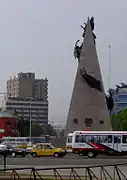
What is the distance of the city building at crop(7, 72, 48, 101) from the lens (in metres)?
179

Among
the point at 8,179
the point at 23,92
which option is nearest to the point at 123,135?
the point at 8,179

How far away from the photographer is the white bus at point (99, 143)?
1902 inches

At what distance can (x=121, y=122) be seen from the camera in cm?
10381

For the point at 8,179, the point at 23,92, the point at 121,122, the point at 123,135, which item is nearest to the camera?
the point at 8,179

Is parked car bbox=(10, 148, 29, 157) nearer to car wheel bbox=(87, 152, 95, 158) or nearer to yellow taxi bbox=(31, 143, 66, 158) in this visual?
yellow taxi bbox=(31, 143, 66, 158)

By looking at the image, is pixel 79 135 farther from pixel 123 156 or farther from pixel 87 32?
pixel 87 32

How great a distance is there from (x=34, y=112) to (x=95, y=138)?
119388 millimetres

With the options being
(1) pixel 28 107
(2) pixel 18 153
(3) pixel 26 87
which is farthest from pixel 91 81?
(3) pixel 26 87

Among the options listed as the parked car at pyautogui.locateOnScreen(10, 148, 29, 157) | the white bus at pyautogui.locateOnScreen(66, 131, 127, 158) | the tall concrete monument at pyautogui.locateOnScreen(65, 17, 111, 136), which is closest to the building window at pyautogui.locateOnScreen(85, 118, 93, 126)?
the tall concrete monument at pyautogui.locateOnScreen(65, 17, 111, 136)

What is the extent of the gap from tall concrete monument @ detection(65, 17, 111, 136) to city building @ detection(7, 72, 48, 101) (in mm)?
102712

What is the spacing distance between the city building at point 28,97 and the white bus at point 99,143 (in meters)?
101

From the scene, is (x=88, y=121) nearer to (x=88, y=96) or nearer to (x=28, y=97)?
(x=88, y=96)

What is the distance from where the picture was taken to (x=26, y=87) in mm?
183125

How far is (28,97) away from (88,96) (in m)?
95.7
